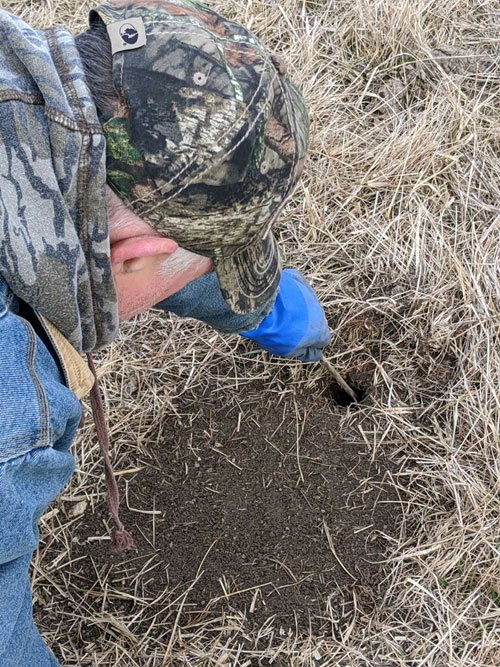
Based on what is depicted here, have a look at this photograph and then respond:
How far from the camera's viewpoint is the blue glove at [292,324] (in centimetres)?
177

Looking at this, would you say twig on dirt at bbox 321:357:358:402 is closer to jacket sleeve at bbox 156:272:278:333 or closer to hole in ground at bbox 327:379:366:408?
hole in ground at bbox 327:379:366:408

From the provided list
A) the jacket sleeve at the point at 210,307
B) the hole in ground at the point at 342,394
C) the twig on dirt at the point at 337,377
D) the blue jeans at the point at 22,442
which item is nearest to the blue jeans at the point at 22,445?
the blue jeans at the point at 22,442

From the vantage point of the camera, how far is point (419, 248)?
2.12m

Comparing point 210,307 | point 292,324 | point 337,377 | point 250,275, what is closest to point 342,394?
point 337,377

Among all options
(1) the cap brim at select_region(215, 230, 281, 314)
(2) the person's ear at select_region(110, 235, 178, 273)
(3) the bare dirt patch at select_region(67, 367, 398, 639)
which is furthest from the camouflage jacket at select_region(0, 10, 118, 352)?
(3) the bare dirt patch at select_region(67, 367, 398, 639)

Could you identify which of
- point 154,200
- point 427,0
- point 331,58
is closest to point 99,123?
point 154,200

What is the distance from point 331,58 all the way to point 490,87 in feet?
1.96

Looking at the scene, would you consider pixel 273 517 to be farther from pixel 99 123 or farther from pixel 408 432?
pixel 99 123

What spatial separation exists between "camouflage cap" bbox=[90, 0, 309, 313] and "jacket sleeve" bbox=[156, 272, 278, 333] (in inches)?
17.7

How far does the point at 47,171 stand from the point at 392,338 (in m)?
1.40

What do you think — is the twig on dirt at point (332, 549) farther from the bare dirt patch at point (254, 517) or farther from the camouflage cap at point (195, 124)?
the camouflage cap at point (195, 124)

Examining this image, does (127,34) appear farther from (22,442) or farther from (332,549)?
(332,549)

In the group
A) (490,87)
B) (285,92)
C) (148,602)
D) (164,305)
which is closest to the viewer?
(285,92)

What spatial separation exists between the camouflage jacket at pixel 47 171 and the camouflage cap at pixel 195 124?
5 cm
